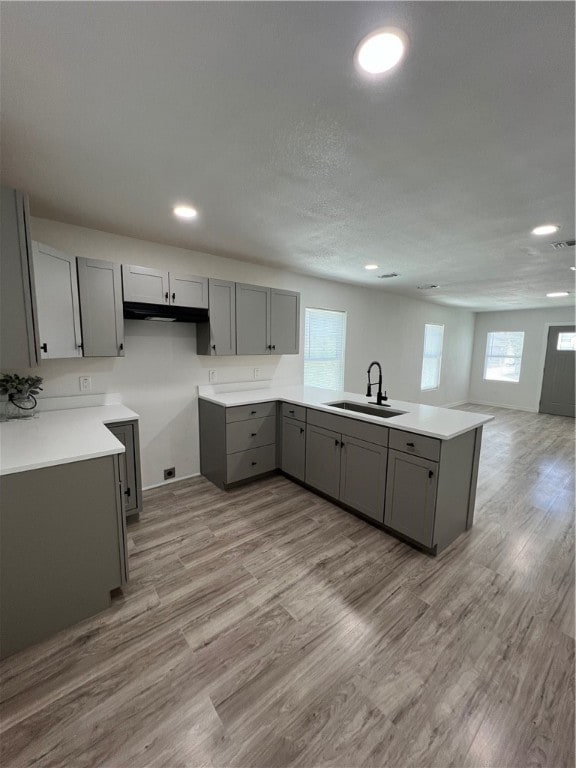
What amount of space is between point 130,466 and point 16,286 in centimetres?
149

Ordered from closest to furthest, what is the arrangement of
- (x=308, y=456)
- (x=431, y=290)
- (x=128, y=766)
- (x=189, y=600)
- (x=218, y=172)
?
(x=128, y=766)
(x=218, y=172)
(x=189, y=600)
(x=308, y=456)
(x=431, y=290)

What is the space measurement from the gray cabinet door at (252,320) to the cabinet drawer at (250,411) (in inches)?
24.2

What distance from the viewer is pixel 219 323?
126 inches

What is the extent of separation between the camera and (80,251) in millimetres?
2654

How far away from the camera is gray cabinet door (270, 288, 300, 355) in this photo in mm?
3639

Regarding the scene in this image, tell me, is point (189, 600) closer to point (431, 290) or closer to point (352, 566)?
point (352, 566)

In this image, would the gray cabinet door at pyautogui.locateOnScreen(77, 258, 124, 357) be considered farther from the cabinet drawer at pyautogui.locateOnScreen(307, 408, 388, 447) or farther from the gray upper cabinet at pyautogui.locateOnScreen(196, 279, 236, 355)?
the cabinet drawer at pyautogui.locateOnScreen(307, 408, 388, 447)

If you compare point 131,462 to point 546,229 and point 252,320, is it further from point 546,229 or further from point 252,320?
point 546,229

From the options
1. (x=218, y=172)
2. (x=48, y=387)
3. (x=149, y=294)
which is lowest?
(x=48, y=387)

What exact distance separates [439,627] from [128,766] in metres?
1.54

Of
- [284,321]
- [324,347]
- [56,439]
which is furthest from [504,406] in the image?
[56,439]

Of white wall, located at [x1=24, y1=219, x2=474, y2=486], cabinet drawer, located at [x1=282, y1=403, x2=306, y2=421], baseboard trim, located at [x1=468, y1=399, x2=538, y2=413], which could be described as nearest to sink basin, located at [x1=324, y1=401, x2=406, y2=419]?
cabinet drawer, located at [x1=282, y1=403, x2=306, y2=421]

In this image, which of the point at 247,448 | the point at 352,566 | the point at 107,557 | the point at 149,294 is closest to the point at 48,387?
the point at 149,294

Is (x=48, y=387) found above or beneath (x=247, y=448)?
above
